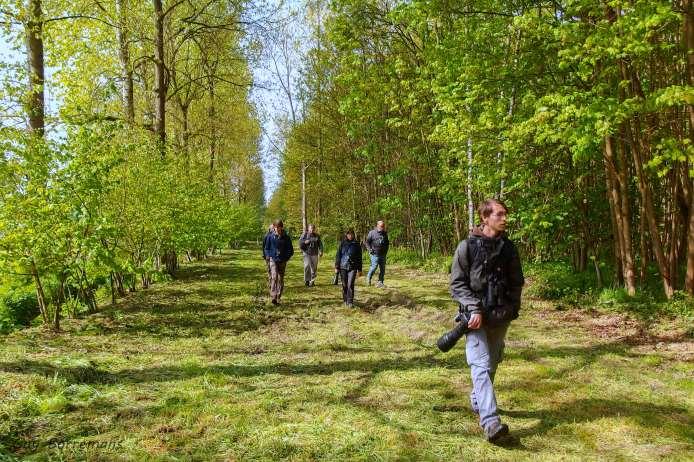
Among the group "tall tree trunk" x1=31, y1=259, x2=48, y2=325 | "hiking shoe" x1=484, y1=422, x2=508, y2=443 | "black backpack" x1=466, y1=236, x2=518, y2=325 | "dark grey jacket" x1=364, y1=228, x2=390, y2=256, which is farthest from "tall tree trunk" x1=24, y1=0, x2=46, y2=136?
"hiking shoe" x1=484, y1=422, x2=508, y2=443

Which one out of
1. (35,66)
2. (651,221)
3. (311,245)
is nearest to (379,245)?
(311,245)

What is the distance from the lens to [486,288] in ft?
13.6

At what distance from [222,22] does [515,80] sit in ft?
44.1

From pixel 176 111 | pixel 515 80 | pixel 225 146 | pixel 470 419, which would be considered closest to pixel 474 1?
pixel 515 80

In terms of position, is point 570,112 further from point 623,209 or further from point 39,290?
point 39,290

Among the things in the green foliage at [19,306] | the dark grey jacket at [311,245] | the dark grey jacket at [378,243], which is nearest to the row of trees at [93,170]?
the green foliage at [19,306]

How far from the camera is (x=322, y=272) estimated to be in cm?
1912

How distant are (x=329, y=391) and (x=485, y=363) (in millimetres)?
1936

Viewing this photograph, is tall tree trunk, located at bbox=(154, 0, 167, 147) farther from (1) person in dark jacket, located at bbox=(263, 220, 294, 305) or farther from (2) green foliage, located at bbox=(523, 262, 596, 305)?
(2) green foliage, located at bbox=(523, 262, 596, 305)

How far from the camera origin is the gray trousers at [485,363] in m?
4.08

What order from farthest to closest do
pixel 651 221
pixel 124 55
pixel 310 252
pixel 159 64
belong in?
pixel 124 55 < pixel 159 64 < pixel 310 252 < pixel 651 221

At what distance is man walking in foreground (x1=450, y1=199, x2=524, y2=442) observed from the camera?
411 centimetres

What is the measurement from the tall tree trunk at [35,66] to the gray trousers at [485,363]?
29.5 feet

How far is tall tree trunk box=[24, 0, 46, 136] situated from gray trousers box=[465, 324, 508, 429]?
9.01 m
